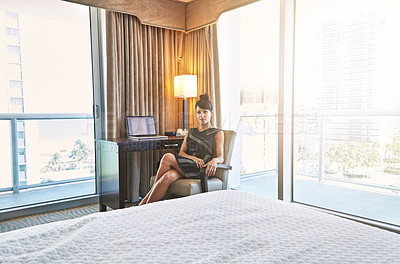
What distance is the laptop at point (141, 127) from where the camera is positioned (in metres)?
3.75

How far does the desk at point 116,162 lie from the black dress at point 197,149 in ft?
1.12

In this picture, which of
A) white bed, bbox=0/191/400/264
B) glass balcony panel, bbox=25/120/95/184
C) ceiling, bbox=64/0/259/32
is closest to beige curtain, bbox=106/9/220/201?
ceiling, bbox=64/0/259/32

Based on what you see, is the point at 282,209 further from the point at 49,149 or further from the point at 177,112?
the point at 49,149

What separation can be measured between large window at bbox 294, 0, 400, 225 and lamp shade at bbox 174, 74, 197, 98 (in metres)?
1.37

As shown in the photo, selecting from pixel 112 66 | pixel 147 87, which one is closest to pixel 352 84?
pixel 147 87

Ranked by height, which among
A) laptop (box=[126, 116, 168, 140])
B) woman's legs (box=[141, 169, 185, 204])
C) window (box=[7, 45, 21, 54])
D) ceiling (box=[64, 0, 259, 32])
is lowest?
woman's legs (box=[141, 169, 185, 204])

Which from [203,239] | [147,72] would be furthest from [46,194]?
[203,239]

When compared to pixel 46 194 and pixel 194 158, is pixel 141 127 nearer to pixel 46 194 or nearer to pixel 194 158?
pixel 194 158

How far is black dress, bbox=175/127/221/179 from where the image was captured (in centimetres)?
323

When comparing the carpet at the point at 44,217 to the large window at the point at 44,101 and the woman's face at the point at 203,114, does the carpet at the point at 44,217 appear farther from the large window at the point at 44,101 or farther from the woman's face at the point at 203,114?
the woman's face at the point at 203,114

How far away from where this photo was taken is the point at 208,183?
10.0 ft

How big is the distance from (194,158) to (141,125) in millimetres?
953

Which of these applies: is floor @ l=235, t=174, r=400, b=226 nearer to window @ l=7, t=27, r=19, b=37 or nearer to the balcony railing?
the balcony railing

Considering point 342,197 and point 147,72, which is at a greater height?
point 147,72
